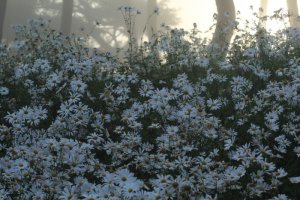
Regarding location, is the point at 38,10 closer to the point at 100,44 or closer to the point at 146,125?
the point at 100,44

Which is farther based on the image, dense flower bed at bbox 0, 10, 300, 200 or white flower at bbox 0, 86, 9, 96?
white flower at bbox 0, 86, 9, 96

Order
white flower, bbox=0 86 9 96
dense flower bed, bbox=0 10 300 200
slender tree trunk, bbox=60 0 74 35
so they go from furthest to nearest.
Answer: slender tree trunk, bbox=60 0 74 35 → white flower, bbox=0 86 9 96 → dense flower bed, bbox=0 10 300 200

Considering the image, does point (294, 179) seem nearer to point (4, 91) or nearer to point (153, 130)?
point (153, 130)

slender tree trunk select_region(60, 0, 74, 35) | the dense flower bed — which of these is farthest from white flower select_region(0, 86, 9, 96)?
slender tree trunk select_region(60, 0, 74, 35)

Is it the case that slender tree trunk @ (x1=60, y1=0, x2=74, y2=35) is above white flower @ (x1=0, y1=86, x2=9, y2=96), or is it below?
above

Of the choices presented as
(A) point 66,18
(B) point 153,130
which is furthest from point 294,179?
(A) point 66,18

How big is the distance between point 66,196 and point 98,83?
3.03 m

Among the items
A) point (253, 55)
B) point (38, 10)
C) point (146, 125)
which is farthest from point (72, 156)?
point (38, 10)

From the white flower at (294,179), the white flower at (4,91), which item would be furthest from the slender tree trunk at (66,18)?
the white flower at (294,179)

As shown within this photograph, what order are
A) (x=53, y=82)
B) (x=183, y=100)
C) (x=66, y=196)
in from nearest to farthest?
(x=66, y=196), (x=183, y=100), (x=53, y=82)

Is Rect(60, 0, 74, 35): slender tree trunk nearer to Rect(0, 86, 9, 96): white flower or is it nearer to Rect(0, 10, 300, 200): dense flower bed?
Rect(0, 10, 300, 200): dense flower bed

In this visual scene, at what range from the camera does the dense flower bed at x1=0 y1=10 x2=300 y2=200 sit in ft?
11.5

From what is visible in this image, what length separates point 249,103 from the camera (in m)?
4.95

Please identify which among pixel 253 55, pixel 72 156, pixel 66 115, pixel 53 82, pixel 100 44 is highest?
pixel 100 44
